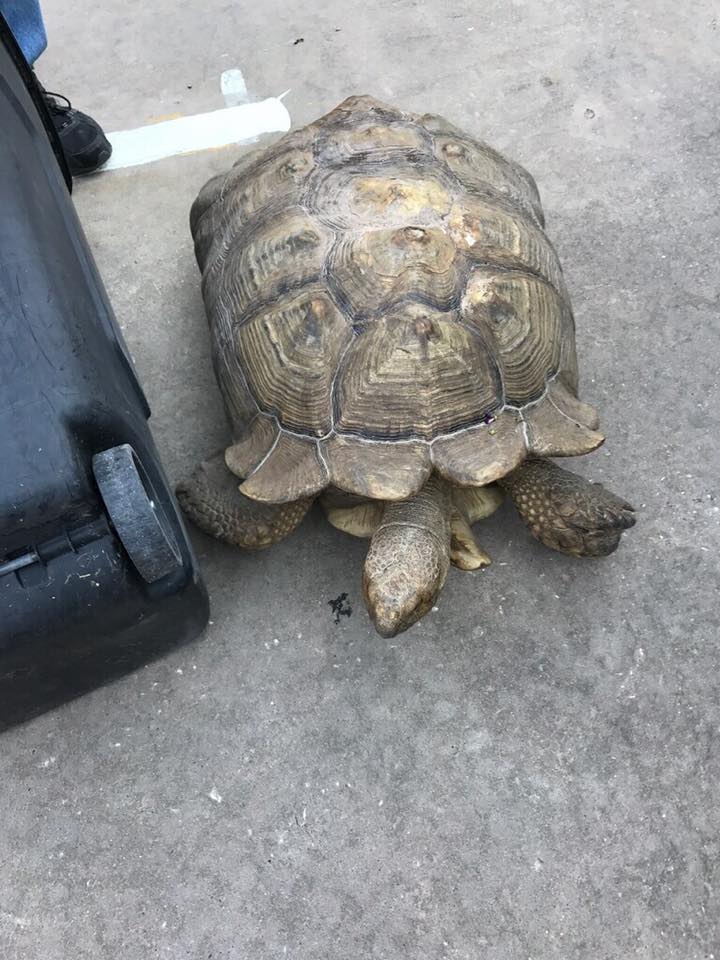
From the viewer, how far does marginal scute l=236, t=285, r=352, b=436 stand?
1.99 m

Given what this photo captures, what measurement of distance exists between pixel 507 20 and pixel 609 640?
316 cm

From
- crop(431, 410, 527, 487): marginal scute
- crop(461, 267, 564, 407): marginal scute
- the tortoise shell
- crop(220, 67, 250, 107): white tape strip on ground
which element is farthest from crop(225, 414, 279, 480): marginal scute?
crop(220, 67, 250, 107): white tape strip on ground

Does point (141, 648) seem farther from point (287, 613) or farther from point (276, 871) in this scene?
point (276, 871)

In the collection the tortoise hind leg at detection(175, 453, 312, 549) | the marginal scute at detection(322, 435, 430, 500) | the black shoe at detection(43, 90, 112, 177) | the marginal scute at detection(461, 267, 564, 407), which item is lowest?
the tortoise hind leg at detection(175, 453, 312, 549)

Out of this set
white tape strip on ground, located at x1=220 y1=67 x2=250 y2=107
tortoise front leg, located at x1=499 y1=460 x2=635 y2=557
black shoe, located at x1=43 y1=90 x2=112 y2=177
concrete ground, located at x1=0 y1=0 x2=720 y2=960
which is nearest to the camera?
concrete ground, located at x1=0 y1=0 x2=720 y2=960

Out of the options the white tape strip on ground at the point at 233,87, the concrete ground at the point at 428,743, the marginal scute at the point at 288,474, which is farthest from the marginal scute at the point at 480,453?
the white tape strip on ground at the point at 233,87

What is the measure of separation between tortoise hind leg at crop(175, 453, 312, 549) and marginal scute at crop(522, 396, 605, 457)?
2.14 ft

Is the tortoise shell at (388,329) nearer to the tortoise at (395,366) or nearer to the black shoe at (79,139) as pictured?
the tortoise at (395,366)

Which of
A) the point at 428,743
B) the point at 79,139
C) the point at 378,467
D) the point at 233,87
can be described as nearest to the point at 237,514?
the point at 378,467

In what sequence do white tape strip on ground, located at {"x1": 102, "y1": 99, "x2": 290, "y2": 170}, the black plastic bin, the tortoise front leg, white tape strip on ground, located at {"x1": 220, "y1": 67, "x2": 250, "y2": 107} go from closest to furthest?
the black plastic bin → the tortoise front leg → white tape strip on ground, located at {"x1": 102, "y1": 99, "x2": 290, "y2": 170} → white tape strip on ground, located at {"x1": 220, "y1": 67, "x2": 250, "y2": 107}

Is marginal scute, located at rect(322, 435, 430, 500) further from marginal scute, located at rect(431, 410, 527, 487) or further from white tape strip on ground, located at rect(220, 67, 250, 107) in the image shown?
white tape strip on ground, located at rect(220, 67, 250, 107)

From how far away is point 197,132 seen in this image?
3.38 meters

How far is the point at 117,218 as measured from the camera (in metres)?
3.13

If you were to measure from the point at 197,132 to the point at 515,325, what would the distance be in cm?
209
